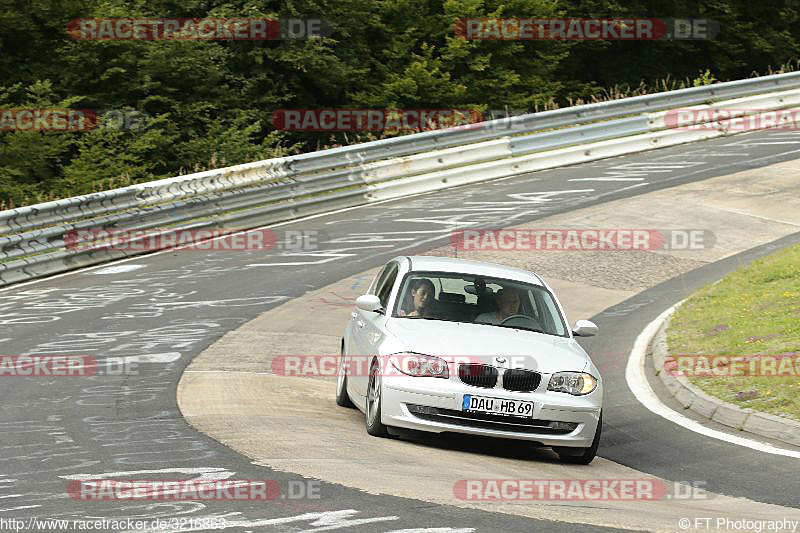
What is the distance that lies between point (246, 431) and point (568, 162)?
19106 mm

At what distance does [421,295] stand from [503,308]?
745 millimetres

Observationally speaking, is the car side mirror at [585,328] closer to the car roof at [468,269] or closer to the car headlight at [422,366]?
the car roof at [468,269]

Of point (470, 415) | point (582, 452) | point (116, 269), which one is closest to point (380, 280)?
point (470, 415)

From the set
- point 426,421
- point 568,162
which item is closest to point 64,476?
point 426,421

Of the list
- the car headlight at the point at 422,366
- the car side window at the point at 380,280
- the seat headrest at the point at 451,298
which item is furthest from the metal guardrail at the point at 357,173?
the car headlight at the point at 422,366

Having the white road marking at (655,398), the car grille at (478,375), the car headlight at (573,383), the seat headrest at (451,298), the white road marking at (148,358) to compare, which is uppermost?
the seat headrest at (451,298)

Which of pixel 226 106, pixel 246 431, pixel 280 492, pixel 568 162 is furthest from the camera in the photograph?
pixel 226 106

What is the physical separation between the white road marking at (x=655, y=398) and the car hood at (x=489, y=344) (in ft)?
5.12

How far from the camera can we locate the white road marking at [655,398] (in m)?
10.2

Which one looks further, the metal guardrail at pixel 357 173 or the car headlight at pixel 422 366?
the metal guardrail at pixel 357 173

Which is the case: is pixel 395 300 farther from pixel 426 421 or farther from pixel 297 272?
pixel 297 272

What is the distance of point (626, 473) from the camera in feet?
31.0

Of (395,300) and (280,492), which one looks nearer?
(280,492)

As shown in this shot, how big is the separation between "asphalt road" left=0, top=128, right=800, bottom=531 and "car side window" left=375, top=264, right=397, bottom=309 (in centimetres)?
213
